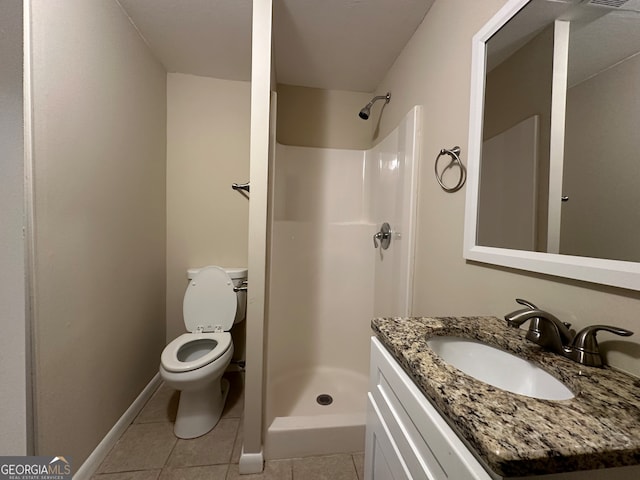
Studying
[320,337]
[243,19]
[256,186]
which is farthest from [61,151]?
[320,337]

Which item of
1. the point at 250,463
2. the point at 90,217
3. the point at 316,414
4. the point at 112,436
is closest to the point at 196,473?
the point at 250,463

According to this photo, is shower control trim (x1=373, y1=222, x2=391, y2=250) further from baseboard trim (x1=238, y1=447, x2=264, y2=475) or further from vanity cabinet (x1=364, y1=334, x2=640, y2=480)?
baseboard trim (x1=238, y1=447, x2=264, y2=475)

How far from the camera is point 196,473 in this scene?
113 cm

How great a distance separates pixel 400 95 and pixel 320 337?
1823 millimetres

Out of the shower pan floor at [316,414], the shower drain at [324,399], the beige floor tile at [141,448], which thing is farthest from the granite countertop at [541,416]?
the beige floor tile at [141,448]

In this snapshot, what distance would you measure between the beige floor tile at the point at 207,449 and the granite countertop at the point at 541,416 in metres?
1.25

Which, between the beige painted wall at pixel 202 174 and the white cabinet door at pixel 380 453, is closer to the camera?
the white cabinet door at pixel 380 453

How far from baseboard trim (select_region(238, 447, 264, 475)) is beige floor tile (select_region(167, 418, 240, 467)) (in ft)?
0.36

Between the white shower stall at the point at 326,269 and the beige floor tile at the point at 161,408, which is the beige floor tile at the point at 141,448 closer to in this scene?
the beige floor tile at the point at 161,408

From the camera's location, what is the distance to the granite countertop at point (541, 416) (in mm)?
297

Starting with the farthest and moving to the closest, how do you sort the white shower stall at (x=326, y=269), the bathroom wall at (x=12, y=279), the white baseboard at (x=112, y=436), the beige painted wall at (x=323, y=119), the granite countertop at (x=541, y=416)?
the beige painted wall at (x=323, y=119), the white shower stall at (x=326, y=269), the white baseboard at (x=112, y=436), the bathroom wall at (x=12, y=279), the granite countertop at (x=541, y=416)

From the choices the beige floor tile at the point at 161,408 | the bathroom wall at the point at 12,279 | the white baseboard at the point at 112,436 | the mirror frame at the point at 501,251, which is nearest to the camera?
the mirror frame at the point at 501,251

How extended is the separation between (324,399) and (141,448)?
1.03 metres

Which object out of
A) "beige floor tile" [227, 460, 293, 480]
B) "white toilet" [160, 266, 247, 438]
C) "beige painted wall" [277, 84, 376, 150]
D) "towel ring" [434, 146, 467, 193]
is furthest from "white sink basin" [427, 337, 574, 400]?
"beige painted wall" [277, 84, 376, 150]
